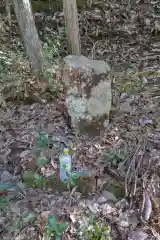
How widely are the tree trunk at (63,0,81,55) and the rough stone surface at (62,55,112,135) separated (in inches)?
35.7

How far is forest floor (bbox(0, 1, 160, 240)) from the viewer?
9.72ft

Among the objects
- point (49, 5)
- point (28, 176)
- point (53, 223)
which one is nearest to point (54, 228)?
point (53, 223)

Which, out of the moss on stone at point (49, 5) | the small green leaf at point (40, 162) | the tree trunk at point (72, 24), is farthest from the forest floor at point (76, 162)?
the moss on stone at point (49, 5)

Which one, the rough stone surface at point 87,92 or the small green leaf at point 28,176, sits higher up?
the rough stone surface at point 87,92

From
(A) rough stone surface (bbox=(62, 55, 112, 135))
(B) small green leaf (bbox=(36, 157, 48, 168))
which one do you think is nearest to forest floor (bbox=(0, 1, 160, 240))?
(B) small green leaf (bbox=(36, 157, 48, 168))

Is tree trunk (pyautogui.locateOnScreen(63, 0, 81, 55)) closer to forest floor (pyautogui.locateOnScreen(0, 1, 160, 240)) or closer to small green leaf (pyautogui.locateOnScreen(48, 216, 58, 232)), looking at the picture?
forest floor (pyautogui.locateOnScreen(0, 1, 160, 240))

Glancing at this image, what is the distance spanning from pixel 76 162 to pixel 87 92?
2.38 feet

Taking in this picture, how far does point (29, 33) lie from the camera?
3.90m

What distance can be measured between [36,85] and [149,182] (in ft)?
6.21

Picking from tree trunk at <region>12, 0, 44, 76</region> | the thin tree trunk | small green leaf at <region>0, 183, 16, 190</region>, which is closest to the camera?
small green leaf at <region>0, 183, 16, 190</region>

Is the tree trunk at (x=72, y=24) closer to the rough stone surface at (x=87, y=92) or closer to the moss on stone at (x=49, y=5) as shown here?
the rough stone surface at (x=87, y=92)

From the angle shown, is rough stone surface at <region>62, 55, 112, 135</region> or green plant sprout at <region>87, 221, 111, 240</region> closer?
green plant sprout at <region>87, 221, 111, 240</region>

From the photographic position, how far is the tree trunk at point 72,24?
3.99 meters

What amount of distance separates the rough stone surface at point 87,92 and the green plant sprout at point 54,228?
1.10 metres
